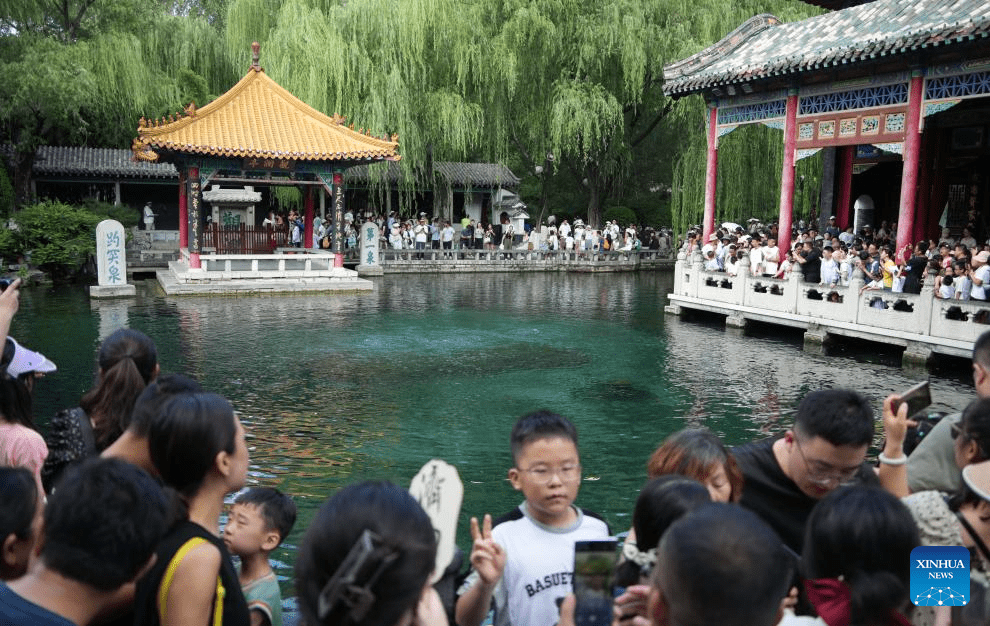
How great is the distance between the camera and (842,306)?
461 inches

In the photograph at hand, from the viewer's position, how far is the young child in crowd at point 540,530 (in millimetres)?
2303

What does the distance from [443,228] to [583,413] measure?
1648 cm

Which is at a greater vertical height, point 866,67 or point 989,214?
point 866,67

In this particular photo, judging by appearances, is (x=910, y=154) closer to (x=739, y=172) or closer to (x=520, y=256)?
(x=739, y=172)

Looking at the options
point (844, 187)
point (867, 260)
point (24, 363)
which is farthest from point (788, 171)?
point (24, 363)

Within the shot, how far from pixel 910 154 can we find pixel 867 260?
157 centimetres

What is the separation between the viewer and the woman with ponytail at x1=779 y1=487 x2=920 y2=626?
1.75m

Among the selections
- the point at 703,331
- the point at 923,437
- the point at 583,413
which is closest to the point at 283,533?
the point at 923,437

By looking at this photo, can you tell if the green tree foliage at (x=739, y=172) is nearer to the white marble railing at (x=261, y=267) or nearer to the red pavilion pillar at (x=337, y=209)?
the red pavilion pillar at (x=337, y=209)

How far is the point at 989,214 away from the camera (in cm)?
1396

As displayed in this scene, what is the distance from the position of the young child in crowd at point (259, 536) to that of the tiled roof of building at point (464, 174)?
2180 centimetres

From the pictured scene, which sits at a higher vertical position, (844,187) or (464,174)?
(464,174)

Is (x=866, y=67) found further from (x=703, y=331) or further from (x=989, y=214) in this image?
(x=703, y=331)

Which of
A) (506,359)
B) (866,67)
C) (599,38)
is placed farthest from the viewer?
(599,38)
